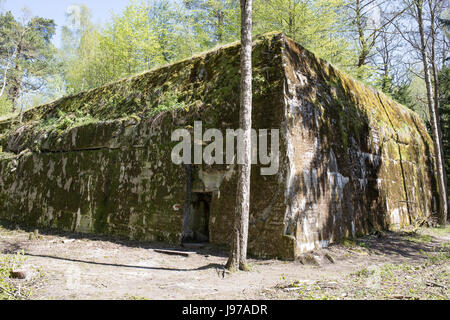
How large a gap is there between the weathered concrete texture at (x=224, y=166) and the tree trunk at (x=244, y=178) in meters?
1.06

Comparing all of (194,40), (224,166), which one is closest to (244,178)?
(224,166)

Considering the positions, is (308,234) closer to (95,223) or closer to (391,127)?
(95,223)

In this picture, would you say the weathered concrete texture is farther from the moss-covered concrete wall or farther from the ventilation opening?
the ventilation opening

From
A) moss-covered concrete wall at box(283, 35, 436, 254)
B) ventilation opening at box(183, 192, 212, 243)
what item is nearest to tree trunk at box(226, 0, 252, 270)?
moss-covered concrete wall at box(283, 35, 436, 254)

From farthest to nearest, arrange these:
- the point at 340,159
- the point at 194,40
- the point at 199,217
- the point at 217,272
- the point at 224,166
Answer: the point at 194,40
the point at 340,159
the point at 199,217
the point at 224,166
the point at 217,272

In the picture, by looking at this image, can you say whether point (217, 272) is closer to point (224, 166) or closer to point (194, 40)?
point (224, 166)

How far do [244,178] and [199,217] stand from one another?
2625mm

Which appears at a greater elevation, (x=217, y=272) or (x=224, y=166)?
(x=224, y=166)

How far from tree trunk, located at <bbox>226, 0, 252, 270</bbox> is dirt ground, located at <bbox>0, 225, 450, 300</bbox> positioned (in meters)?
0.28

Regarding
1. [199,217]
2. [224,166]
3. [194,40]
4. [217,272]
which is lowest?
[217,272]

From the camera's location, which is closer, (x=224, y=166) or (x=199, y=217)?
(x=224, y=166)

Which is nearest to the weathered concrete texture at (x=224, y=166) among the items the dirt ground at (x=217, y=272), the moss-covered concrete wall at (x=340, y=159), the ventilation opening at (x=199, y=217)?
the moss-covered concrete wall at (x=340, y=159)

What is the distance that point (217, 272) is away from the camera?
528 centimetres
